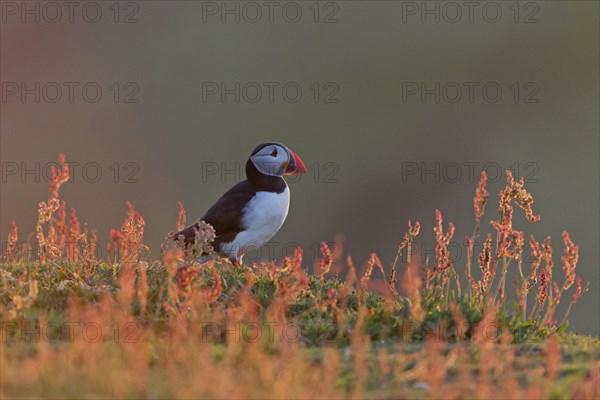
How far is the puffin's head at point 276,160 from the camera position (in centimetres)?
1240

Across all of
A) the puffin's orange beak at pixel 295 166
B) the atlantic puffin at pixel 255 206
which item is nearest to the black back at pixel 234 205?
the atlantic puffin at pixel 255 206

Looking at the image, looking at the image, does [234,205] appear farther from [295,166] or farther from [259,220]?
[295,166]

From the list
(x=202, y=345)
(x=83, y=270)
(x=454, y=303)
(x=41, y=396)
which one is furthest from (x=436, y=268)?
(x=41, y=396)

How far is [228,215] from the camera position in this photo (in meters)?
12.2

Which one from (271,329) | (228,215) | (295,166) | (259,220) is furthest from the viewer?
(295,166)

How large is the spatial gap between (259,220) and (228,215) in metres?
0.49

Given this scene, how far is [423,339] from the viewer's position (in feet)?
29.7

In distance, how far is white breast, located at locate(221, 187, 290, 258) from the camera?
39.8 feet

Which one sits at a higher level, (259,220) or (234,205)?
(234,205)

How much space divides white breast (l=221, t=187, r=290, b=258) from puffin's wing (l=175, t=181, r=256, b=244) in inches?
3.3

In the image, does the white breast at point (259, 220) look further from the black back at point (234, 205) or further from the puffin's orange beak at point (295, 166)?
the puffin's orange beak at point (295, 166)

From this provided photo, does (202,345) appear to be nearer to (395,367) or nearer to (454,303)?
(395,367)

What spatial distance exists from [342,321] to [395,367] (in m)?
1.85

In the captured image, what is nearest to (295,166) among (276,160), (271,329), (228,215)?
(276,160)
